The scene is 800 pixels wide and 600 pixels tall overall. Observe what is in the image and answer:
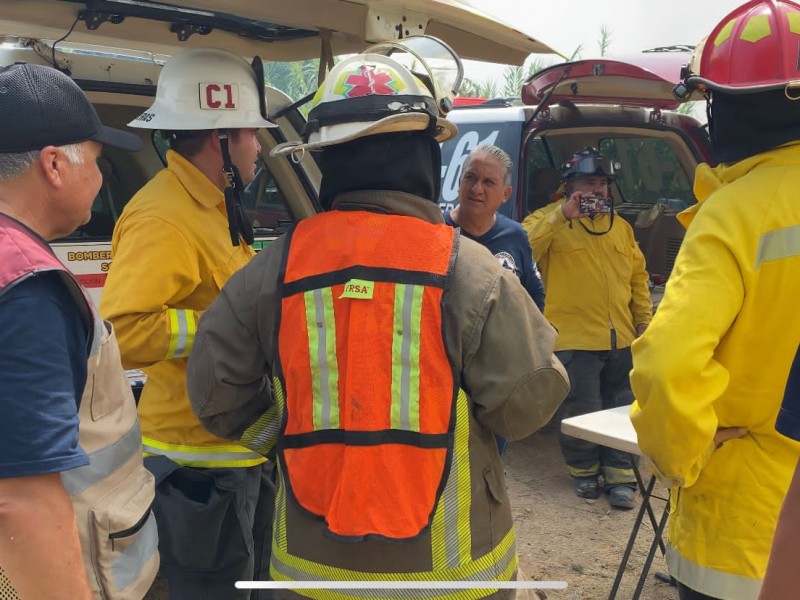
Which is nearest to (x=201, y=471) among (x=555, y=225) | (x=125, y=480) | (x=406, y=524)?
(x=125, y=480)

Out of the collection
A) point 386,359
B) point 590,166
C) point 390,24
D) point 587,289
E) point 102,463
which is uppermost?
point 390,24

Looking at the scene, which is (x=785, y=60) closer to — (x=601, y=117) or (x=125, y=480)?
(x=125, y=480)

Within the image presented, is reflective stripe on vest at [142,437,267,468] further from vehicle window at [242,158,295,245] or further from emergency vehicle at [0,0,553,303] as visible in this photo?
vehicle window at [242,158,295,245]

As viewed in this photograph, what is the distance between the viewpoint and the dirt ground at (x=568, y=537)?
3.85 m

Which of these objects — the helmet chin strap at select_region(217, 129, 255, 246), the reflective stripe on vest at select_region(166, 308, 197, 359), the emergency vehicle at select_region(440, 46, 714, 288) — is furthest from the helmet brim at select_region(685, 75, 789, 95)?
the emergency vehicle at select_region(440, 46, 714, 288)

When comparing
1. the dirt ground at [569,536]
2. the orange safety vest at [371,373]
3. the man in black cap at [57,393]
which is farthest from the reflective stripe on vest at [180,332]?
the dirt ground at [569,536]

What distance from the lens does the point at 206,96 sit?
2578 millimetres

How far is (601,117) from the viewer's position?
5.85m

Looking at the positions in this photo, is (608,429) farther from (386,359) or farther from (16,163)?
(16,163)

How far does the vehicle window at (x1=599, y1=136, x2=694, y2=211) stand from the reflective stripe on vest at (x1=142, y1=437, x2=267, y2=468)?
221 inches

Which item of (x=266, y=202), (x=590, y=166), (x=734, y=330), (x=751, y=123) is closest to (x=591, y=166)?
(x=590, y=166)

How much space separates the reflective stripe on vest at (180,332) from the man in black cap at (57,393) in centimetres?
48

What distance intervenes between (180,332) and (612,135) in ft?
18.2

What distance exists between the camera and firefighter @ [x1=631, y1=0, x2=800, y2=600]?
183cm
